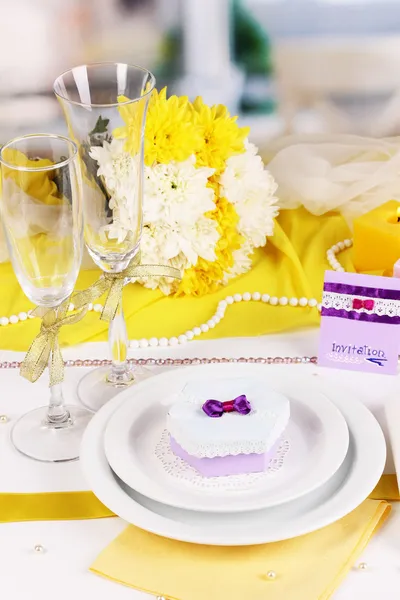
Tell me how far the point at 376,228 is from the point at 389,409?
0.42 metres

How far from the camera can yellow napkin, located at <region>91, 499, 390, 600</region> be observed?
33.5 inches

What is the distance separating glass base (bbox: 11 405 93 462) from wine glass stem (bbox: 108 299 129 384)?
0.26 ft

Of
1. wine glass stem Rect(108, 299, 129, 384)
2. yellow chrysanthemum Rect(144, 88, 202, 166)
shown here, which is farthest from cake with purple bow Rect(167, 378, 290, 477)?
yellow chrysanthemum Rect(144, 88, 202, 166)

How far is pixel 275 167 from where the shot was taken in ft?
5.54

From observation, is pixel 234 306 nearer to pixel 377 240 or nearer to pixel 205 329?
pixel 205 329

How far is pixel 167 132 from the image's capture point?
132cm

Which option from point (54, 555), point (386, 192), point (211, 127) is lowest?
point (54, 555)

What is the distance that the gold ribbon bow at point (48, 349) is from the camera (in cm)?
109

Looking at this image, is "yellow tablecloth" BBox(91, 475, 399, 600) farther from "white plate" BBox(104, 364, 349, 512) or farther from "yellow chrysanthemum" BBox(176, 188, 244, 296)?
"yellow chrysanthemum" BBox(176, 188, 244, 296)

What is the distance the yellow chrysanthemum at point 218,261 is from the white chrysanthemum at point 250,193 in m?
0.02

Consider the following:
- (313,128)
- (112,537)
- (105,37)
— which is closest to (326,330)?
(112,537)

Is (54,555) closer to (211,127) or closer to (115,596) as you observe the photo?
(115,596)

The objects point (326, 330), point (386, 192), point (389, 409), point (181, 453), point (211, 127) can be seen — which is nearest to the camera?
point (181, 453)

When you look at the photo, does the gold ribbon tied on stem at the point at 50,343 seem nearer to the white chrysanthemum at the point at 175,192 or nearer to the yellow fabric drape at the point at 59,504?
the yellow fabric drape at the point at 59,504
